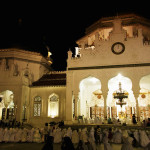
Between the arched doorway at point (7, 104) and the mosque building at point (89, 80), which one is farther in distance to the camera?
the arched doorway at point (7, 104)

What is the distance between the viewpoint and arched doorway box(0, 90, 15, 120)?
22259 mm

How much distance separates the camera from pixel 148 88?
64.8 ft

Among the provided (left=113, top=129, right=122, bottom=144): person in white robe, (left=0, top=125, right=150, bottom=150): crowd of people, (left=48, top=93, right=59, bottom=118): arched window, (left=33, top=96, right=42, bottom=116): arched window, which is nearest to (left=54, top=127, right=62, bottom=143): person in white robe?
(left=0, top=125, right=150, bottom=150): crowd of people

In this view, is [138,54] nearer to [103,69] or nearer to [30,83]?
[103,69]

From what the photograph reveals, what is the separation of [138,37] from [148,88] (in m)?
5.93

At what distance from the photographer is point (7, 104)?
22469 mm

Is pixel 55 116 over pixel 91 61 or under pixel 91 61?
under

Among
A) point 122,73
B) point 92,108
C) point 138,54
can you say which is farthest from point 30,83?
point 138,54

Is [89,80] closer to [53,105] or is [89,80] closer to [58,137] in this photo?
[53,105]

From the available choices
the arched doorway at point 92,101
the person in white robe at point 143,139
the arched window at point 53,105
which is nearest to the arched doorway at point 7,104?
the arched window at point 53,105

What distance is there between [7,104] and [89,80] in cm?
1106

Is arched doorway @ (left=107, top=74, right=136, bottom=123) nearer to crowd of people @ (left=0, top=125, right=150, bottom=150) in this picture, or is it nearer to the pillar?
the pillar

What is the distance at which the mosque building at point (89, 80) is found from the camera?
1780 centimetres

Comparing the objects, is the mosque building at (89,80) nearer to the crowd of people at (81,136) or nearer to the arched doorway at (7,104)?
the arched doorway at (7,104)
